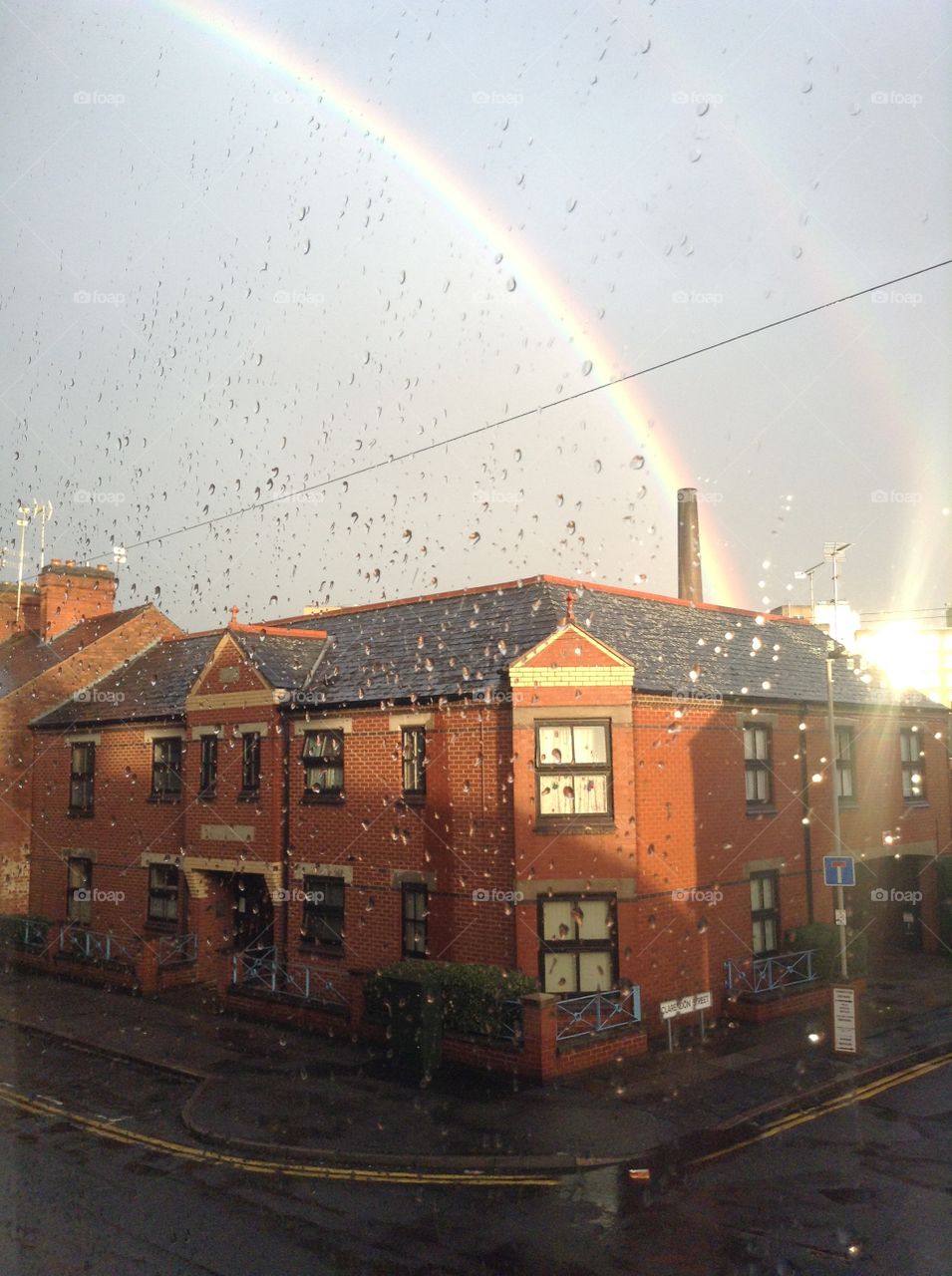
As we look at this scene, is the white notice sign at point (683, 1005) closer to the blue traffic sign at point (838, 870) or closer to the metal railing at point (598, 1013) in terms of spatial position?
the metal railing at point (598, 1013)

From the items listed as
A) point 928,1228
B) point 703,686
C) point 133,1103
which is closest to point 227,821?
point 133,1103

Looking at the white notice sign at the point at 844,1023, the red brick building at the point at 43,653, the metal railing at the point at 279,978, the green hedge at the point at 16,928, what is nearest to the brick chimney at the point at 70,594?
the red brick building at the point at 43,653

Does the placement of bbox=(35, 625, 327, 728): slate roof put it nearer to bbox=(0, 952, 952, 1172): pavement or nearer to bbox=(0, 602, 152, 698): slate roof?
bbox=(0, 602, 152, 698): slate roof

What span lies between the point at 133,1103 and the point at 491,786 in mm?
7276

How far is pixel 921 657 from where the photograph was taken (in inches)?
3162

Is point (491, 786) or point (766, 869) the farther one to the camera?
point (766, 869)

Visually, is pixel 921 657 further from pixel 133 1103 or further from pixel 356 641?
pixel 133 1103

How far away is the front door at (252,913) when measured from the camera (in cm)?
2242

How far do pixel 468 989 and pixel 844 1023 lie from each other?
19.9 ft

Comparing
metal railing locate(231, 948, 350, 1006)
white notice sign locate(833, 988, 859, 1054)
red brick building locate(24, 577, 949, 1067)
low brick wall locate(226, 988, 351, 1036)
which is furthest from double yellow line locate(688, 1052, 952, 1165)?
metal railing locate(231, 948, 350, 1006)

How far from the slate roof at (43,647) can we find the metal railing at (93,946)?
7.32 m

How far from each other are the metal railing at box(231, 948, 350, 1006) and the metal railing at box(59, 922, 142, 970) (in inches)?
131

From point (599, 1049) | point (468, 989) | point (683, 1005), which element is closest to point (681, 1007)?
point (683, 1005)

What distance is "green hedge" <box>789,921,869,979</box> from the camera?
66.6 feet
